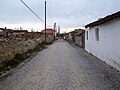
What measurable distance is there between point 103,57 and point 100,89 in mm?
8288

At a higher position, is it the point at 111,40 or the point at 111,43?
the point at 111,40

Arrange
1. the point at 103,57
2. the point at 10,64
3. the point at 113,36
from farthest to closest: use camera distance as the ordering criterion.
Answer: the point at 103,57 → the point at 10,64 → the point at 113,36

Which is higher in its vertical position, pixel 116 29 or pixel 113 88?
pixel 116 29

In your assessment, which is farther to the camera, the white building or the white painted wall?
the white painted wall

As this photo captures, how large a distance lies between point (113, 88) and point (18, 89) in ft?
9.59

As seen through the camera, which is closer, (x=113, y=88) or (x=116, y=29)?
(x=113, y=88)

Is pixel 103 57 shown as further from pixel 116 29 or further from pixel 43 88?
pixel 43 88

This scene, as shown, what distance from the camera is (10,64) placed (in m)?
13.9

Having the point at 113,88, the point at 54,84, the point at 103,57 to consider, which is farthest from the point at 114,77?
the point at 103,57

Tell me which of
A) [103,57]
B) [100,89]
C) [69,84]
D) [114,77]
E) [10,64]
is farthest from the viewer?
[103,57]

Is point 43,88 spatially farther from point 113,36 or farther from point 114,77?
point 113,36

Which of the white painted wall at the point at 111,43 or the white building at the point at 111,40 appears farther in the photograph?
the white painted wall at the point at 111,43

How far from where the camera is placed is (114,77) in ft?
31.6

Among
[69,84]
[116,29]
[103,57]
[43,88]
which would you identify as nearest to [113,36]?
[116,29]
